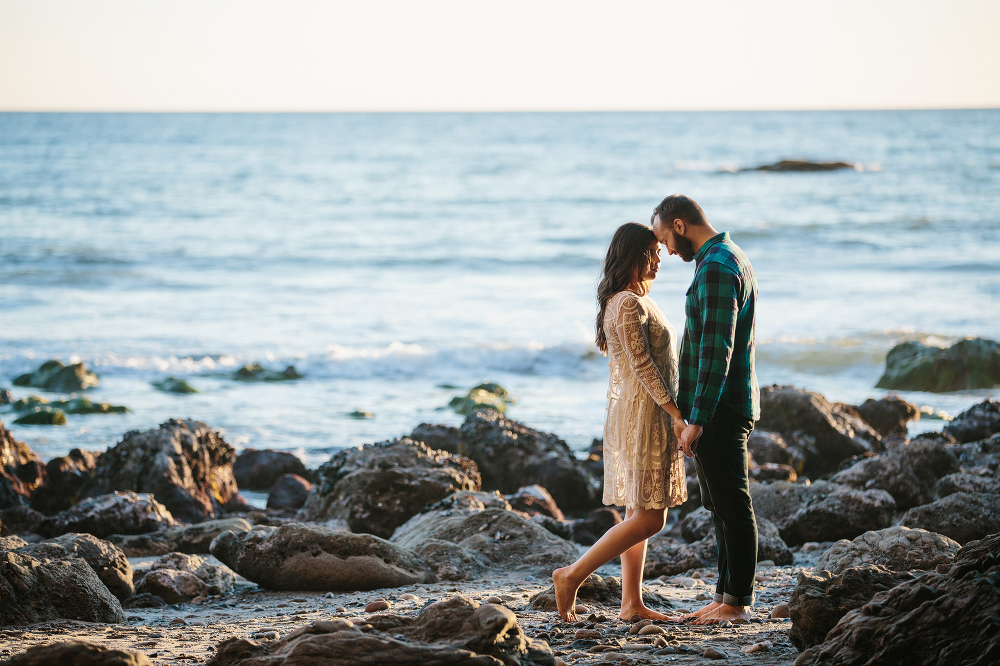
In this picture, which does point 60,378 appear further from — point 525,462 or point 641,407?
point 641,407

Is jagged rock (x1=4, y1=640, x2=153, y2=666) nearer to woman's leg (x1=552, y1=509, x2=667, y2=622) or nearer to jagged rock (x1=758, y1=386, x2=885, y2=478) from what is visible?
woman's leg (x1=552, y1=509, x2=667, y2=622)

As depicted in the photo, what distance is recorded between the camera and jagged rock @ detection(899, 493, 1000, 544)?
5488 mm

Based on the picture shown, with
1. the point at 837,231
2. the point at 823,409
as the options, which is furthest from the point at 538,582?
the point at 837,231

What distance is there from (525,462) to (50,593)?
15.7ft

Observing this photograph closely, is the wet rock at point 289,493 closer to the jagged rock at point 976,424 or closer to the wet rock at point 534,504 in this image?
the wet rock at point 534,504

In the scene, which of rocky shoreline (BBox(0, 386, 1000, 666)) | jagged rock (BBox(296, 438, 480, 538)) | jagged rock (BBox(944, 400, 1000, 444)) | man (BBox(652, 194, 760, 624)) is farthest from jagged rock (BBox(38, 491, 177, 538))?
jagged rock (BBox(944, 400, 1000, 444))

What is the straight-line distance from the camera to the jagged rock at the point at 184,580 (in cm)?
491

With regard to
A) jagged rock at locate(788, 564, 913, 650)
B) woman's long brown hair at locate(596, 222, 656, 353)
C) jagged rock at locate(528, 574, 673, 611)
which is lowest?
jagged rock at locate(528, 574, 673, 611)

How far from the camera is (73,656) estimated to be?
2.72 m

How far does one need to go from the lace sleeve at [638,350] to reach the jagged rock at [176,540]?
344 centimetres

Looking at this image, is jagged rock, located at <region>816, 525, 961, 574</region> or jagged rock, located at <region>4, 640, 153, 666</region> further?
jagged rock, located at <region>816, 525, 961, 574</region>

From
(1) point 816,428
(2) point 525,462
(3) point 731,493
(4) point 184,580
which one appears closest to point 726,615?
(3) point 731,493

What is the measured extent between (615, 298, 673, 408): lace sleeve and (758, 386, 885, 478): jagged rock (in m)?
5.45

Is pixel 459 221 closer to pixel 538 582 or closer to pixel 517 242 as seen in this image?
pixel 517 242
